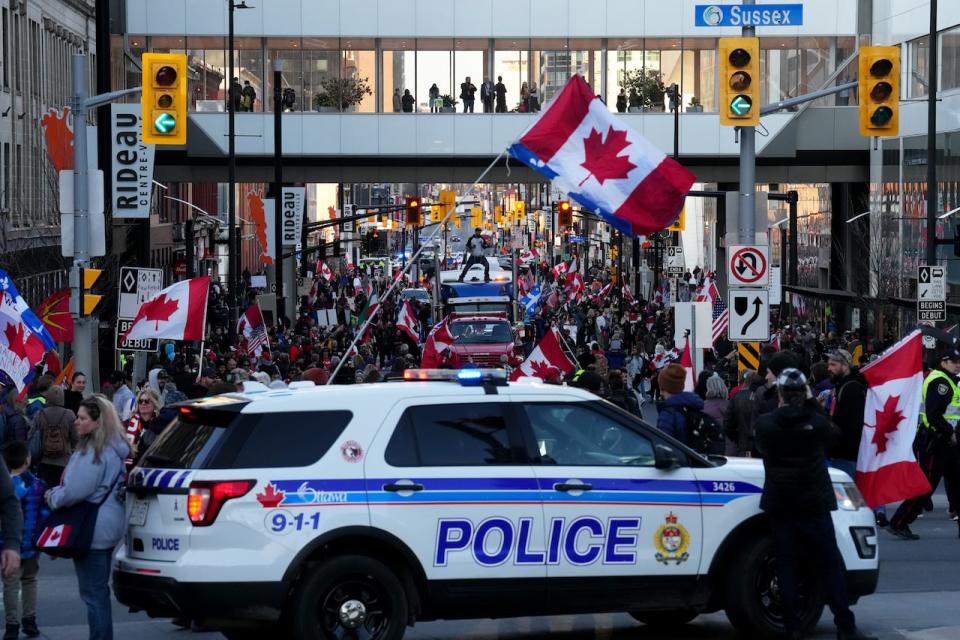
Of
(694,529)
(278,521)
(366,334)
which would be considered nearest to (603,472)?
(694,529)

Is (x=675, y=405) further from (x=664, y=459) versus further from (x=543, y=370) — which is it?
(x=543, y=370)

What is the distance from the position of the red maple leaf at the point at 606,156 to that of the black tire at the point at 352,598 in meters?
6.89

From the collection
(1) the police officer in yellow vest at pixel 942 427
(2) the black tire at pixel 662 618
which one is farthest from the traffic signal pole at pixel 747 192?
(2) the black tire at pixel 662 618

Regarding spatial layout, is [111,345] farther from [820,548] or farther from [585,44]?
[585,44]

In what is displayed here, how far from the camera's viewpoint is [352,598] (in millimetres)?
9211

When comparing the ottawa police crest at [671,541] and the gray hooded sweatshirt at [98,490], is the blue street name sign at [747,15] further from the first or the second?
the gray hooded sweatshirt at [98,490]

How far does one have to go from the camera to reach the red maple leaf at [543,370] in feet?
75.1

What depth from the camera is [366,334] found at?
41031 mm

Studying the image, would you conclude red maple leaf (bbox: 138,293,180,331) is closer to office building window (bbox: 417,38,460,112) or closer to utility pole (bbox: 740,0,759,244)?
utility pole (bbox: 740,0,759,244)

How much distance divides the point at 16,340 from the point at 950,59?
109ft

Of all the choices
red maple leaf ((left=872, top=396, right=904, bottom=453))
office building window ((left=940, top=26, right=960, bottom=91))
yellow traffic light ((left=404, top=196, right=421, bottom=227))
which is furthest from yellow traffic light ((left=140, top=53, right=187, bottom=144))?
office building window ((left=940, top=26, right=960, bottom=91))

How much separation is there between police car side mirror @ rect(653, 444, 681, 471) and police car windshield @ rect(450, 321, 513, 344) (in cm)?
2906

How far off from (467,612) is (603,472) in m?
1.13

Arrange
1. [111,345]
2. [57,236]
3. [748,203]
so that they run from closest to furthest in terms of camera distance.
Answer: [748,203]
[111,345]
[57,236]
